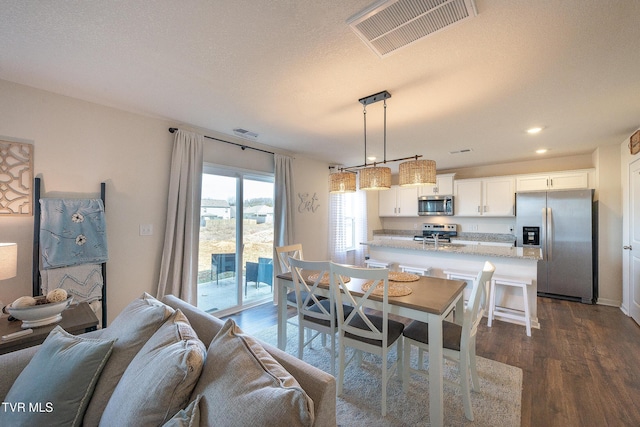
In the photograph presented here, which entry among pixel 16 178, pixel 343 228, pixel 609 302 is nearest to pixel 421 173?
pixel 343 228

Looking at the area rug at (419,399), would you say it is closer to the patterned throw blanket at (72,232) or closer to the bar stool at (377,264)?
the bar stool at (377,264)

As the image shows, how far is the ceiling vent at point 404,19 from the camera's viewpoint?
1.32 meters

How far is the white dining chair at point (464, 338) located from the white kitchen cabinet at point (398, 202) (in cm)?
410

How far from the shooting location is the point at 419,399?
1947 mm

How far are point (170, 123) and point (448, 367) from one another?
381cm

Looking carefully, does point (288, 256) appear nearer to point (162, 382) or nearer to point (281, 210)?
point (162, 382)

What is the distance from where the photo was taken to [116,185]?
262cm

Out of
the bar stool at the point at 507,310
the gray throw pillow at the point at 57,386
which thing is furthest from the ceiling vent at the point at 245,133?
the bar stool at the point at 507,310

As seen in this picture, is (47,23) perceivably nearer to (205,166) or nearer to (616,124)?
(205,166)

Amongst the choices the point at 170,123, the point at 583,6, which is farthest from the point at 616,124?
the point at 170,123

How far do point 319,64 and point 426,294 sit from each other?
1.86m

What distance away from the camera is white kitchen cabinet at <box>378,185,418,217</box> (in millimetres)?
5898

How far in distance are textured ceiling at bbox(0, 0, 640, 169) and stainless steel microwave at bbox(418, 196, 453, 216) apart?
2.39 m

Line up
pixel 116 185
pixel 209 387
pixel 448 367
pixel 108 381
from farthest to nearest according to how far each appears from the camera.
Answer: pixel 116 185 → pixel 448 367 → pixel 108 381 → pixel 209 387
